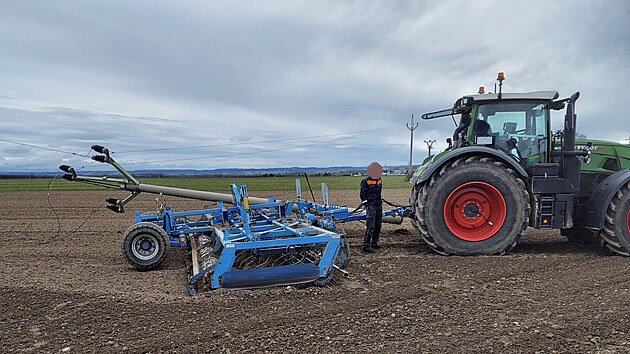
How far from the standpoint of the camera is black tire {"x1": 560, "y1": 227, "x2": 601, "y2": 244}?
6741 millimetres

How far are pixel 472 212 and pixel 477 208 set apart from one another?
0.09 metres

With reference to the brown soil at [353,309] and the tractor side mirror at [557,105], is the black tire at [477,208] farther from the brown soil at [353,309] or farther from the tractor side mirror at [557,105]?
the tractor side mirror at [557,105]

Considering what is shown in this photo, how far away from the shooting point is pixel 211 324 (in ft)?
12.1

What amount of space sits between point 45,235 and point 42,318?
243 inches

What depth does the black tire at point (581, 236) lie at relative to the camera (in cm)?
674

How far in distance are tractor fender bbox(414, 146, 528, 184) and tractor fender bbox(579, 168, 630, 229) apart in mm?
1058

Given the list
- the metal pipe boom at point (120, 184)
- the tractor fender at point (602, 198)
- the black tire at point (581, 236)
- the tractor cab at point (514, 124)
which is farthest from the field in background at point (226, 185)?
the tractor fender at point (602, 198)

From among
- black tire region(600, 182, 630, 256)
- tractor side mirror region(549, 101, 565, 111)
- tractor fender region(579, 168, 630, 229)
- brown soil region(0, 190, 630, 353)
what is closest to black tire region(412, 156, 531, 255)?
brown soil region(0, 190, 630, 353)

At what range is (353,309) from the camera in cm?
401

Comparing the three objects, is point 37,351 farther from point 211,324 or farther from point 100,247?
point 100,247

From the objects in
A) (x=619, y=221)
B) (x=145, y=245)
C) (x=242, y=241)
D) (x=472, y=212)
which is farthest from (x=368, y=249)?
(x=619, y=221)

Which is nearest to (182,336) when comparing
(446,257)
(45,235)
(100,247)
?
(446,257)

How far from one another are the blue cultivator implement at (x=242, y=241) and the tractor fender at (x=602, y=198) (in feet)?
8.68

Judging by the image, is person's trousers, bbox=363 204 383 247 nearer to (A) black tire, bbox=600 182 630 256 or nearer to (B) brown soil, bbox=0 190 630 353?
(B) brown soil, bbox=0 190 630 353
